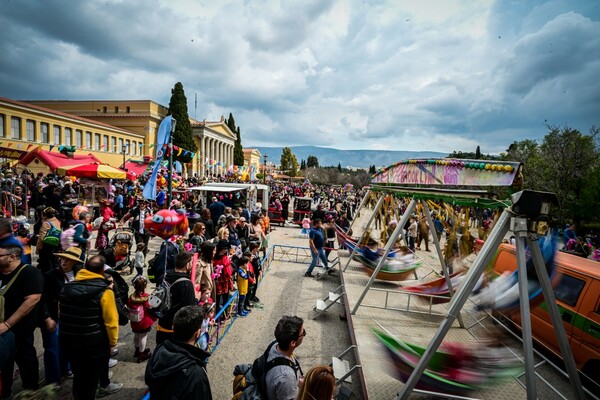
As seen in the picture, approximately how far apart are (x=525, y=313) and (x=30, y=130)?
141 ft

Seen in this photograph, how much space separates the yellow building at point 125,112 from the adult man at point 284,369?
174 feet

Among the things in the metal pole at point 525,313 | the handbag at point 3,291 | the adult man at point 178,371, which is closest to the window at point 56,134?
the handbag at point 3,291

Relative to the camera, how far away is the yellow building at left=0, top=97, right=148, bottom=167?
28.6m

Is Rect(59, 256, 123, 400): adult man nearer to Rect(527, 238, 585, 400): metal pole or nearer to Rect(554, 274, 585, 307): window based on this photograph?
Rect(527, 238, 585, 400): metal pole

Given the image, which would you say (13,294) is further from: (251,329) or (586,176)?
(586,176)

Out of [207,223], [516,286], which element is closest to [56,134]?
[207,223]

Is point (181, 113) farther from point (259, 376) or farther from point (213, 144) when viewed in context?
point (259, 376)

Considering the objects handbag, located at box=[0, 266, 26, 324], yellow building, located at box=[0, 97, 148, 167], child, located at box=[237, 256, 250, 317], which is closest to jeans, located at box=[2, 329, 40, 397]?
handbag, located at box=[0, 266, 26, 324]

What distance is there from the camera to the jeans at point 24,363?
10.4 feet

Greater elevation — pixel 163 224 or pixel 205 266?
pixel 163 224

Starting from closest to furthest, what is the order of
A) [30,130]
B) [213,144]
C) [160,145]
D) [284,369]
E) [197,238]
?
[284,369] < [197,238] < [160,145] < [30,130] < [213,144]

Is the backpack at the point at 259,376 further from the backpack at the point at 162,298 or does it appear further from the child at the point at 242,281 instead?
the child at the point at 242,281

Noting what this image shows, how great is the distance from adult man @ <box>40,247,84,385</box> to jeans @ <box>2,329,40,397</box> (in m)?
0.21

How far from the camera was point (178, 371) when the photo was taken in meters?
2.04
